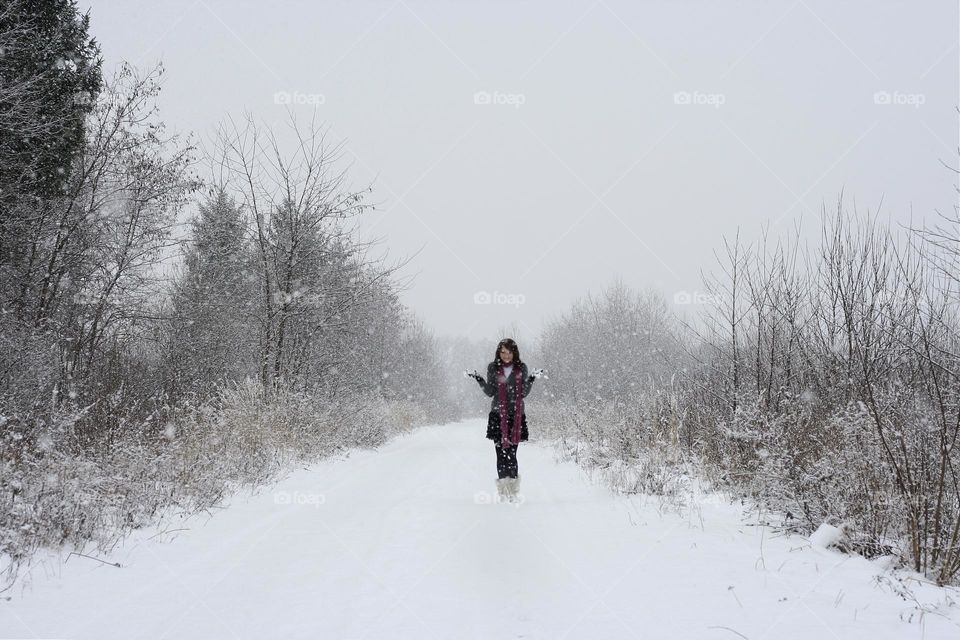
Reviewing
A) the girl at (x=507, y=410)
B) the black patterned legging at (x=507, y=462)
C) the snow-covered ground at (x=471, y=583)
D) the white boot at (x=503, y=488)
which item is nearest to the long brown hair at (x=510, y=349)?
the girl at (x=507, y=410)

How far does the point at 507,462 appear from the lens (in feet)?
25.1

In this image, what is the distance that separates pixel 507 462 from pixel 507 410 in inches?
29.5

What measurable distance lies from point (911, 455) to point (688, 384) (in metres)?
7.11

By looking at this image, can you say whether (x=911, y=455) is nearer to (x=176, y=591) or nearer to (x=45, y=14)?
(x=176, y=591)

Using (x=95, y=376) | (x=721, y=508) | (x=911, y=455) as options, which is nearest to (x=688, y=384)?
(x=721, y=508)

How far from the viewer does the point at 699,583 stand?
12.3ft

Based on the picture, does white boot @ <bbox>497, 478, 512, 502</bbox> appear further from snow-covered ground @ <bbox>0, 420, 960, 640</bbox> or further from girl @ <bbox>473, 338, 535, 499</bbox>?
snow-covered ground @ <bbox>0, 420, 960, 640</bbox>

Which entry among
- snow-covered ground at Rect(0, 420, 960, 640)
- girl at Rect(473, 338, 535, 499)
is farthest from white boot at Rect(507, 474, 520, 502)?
snow-covered ground at Rect(0, 420, 960, 640)

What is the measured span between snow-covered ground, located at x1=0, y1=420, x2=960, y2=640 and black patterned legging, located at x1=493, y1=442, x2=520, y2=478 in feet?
4.28

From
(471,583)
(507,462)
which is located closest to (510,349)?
(507,462)

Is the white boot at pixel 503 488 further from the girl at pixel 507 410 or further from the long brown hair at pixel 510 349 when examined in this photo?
the long brown hair at pixel 510 349

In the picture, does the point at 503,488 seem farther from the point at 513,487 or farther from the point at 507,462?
the point at 507,462

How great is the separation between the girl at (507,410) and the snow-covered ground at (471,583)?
130cm

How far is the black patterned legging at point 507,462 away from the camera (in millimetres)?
7623
